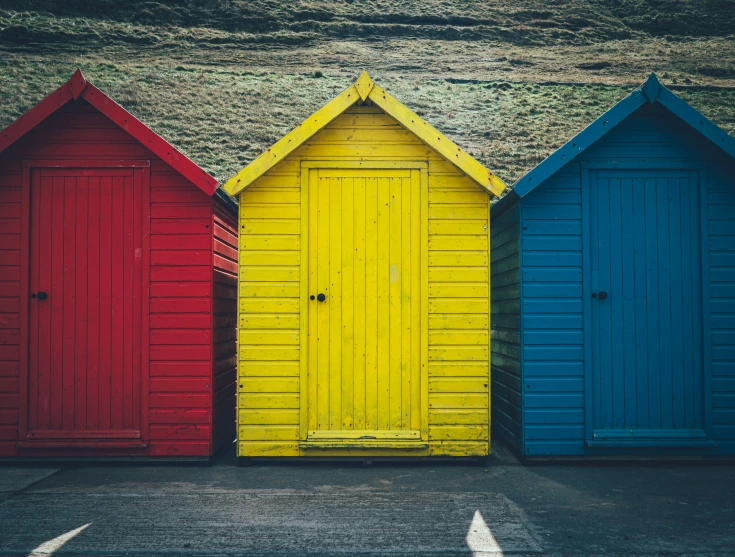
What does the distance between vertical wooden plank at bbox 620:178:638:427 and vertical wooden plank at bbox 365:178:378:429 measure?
244cm

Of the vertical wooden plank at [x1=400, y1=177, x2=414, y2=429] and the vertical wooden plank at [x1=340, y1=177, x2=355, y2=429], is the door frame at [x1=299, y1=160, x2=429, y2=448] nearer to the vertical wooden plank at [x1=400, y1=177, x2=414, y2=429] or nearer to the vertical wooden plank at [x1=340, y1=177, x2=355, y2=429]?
the vertical wooden plank at [x1=400, y1=177, x2=414, y2=429]

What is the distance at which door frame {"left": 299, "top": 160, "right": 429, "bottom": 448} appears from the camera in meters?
5.17

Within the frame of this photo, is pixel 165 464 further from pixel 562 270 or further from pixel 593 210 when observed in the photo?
pixel 593 210

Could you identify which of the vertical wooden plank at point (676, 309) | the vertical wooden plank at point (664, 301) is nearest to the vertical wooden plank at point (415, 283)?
the vertical wooden plank at point (664, 301)

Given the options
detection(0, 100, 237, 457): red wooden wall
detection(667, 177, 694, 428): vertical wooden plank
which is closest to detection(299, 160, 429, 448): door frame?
detection(0, 100, 237, 457): red wooden wall

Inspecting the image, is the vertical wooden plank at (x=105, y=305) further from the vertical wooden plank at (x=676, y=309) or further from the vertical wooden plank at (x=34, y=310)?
the vertical wooden plank at (x=676, y=309)

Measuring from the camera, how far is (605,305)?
532cm

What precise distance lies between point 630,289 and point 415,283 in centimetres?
214

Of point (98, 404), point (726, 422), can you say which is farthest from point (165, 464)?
point (726, 422)

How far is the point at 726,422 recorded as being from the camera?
524 cm

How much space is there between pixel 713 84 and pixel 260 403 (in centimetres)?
3289

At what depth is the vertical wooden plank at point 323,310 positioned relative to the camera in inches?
205

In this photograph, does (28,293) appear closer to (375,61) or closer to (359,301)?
(359,301)

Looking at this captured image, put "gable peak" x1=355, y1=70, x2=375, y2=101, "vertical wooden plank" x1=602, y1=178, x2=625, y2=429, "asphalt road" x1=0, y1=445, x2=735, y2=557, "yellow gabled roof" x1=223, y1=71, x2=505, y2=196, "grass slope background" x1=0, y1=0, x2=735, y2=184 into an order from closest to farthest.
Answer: "asphalt road" x1=0, y1=445, x2=735, y2=557
"yellow gabled roof" x1=223, y1=71, x2=505, y2=196
"gable peak" x1=355, y1=70, x2=375, y2=101
"vertical wooden plank" x1=602, y1=178, x2=625, y2=429
"grass slope background" x1=0, y1=0, x2=735, y2=184
